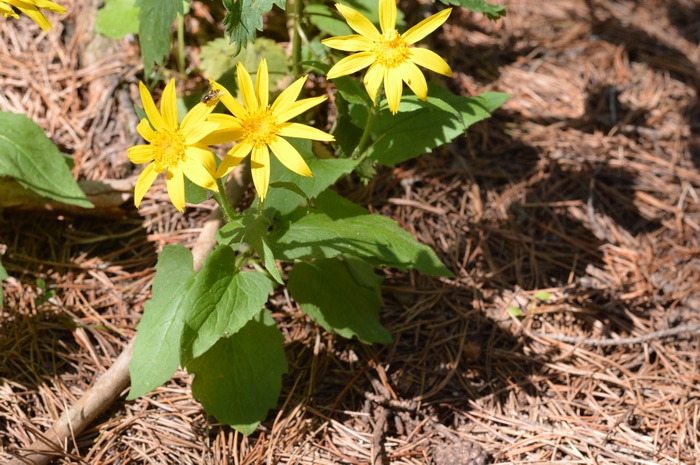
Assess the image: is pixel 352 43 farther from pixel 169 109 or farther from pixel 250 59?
pixel 250 59

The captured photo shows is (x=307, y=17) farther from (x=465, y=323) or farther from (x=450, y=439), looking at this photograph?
(x=450, y=439)

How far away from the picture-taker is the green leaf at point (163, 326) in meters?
1.97

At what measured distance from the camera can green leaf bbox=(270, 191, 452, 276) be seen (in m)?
1.94

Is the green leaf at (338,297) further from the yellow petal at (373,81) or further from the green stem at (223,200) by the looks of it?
the yellow petal at (373,81)

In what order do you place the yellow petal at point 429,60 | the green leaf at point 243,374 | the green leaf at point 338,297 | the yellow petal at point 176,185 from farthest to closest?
the green leaf at point 338,297 → the green leaf at point 243,374 → the yellow petal at point 429,60 → the yellow petal at point 176,185

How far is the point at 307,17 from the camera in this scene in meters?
2.66

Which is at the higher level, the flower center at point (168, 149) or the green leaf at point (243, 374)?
the flower center at point (168, 149)

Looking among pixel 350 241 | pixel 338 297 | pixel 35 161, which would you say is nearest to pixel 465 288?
pixel 338 297

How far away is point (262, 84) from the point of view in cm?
182

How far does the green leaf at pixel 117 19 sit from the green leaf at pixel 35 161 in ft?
1.97

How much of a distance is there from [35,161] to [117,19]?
81 cm

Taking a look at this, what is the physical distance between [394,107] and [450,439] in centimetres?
110

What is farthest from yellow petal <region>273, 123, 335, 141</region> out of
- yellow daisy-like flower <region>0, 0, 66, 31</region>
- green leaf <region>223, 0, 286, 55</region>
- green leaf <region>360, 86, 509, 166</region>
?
yellow daisy-like flower <region>0, 0, 66, 31</region>

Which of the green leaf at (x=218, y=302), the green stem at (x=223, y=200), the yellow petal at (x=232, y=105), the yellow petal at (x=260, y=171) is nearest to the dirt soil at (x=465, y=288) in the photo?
the green leaf at (x=218, y=302)
